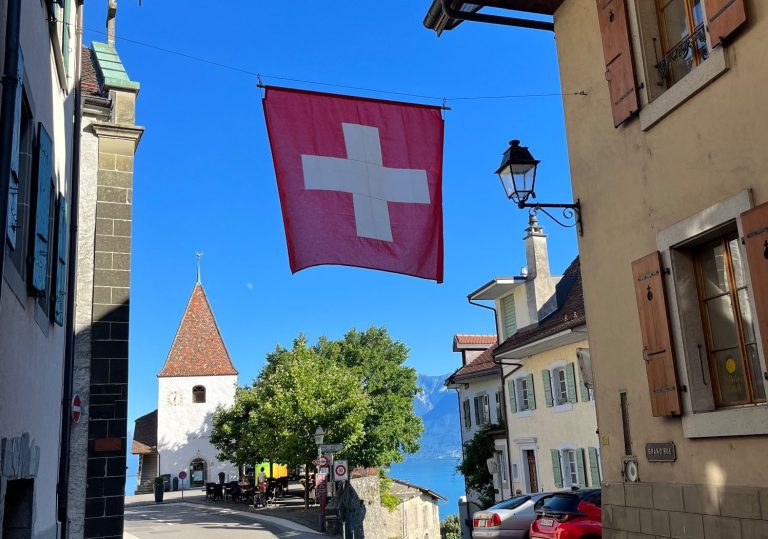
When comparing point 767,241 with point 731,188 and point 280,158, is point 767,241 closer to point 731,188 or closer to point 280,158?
point 731,188

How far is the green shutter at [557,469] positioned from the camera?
2338 centimetres

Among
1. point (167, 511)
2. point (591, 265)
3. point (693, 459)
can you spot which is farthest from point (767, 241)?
point (167, 511)

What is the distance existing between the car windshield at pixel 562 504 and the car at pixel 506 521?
91.4 inches

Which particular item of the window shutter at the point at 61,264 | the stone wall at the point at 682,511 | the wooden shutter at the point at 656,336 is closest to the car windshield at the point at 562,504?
the stone wall at the point at 682,511

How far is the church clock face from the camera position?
5981 centimetres

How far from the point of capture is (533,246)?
86.2 ft

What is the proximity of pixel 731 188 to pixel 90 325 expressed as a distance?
10.0 m

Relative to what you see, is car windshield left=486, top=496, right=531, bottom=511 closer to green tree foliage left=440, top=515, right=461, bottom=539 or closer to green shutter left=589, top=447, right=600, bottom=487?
green shutter left=589, top=447, right=600, bottom=487

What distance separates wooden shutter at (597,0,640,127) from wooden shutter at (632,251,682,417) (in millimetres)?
1481

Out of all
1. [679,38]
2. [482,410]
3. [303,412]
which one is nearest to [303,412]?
[303,412]

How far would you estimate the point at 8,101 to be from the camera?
16.0 ft

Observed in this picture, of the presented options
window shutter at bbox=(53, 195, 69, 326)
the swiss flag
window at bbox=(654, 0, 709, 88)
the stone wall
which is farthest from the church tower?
window at bbox=(654, 0, 709, 88)

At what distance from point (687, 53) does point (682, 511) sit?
3972 millimetres

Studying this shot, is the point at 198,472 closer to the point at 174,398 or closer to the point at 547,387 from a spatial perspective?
the point at 174,398
